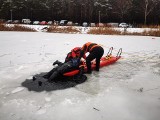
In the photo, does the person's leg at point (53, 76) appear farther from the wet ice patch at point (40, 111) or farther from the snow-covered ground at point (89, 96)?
the wet ice patch at point (40, 111)

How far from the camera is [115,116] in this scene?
11.4ft

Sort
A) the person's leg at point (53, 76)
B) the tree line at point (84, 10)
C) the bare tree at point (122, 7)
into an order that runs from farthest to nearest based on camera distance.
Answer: the bare tree at point (122, 7)
the tree line at point (84, 10)
the person's leg at point (53, 76)

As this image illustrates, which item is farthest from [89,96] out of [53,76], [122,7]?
[122,7]

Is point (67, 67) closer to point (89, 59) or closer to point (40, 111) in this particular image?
point (89, 59)

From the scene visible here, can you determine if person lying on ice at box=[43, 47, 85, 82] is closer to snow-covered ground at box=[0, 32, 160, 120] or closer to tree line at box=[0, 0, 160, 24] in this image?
snow-covered ground at box=[0, 32, 160, 120]

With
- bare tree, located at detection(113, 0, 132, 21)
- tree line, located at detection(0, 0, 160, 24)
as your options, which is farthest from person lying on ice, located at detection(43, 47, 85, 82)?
bare tree, located at detection(113, 0, 132, 21)

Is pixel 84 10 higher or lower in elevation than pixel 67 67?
higher

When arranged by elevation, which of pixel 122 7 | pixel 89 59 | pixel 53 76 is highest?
pixel 122 7

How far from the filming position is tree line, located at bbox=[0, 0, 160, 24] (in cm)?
3475

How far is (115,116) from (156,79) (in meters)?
2.51

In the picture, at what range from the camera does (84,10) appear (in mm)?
40500

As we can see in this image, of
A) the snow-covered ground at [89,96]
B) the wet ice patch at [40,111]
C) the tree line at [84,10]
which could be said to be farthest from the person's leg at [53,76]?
the tree line at [84,10]

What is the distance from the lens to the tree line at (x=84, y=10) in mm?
34750

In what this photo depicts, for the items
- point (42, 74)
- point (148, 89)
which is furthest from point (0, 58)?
point (148, 89)
